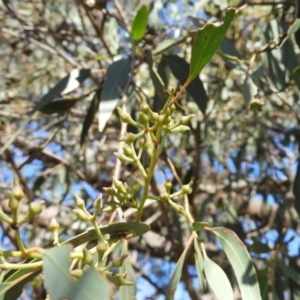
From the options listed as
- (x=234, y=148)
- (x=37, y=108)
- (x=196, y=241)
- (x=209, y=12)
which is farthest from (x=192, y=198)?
(x=234, y=148)

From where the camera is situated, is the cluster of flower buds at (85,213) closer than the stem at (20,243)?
No

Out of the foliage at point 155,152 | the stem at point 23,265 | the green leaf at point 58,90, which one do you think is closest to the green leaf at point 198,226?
the foliage at point 155,152

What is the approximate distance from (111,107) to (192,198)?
2.08 ft

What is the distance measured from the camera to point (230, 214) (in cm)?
221

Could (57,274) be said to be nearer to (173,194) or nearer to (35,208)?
(35,208)

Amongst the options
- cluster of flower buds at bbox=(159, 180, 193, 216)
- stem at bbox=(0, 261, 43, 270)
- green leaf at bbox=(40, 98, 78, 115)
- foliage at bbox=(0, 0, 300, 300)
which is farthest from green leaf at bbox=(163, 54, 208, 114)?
stem at bbox=(0, 261, 43, 270)

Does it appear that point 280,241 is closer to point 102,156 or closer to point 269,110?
point 269,110

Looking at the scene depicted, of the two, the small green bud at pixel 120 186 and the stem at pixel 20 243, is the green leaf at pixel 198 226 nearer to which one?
the small green bud at pixel 120 186

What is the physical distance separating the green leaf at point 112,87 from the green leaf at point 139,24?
0.09 meters

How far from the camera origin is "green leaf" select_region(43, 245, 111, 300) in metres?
0.63

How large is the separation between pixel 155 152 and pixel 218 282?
30cm

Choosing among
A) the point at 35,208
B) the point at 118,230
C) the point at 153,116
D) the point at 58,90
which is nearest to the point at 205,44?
the point at 153,116

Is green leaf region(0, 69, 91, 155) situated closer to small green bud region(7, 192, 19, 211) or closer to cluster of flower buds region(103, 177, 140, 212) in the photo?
cluster of flower buds region(103, 177, 140, 212)

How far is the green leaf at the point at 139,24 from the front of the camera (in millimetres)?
1585
